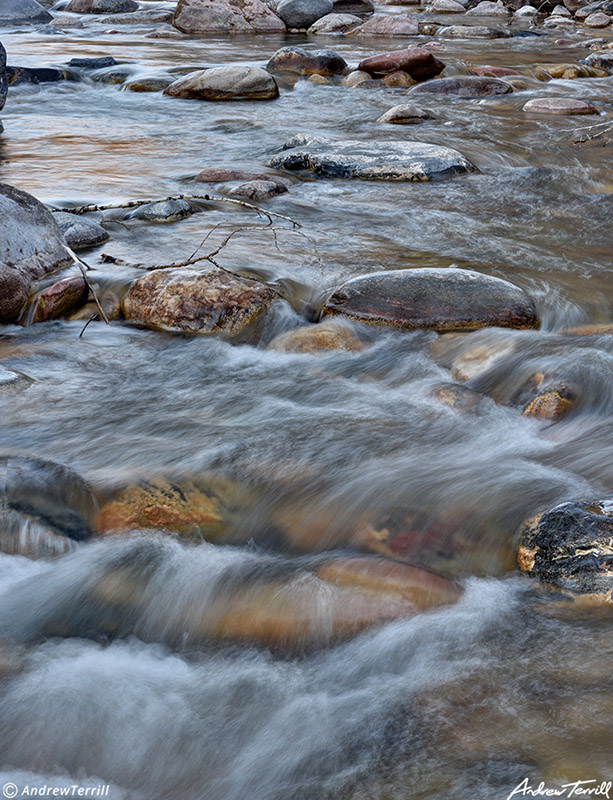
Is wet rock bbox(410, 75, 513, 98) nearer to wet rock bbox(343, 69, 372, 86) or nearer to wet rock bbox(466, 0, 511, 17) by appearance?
wet rock bbox(343, 69, 372, 86)

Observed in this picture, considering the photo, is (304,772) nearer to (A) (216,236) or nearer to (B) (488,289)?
(B) (488,289)

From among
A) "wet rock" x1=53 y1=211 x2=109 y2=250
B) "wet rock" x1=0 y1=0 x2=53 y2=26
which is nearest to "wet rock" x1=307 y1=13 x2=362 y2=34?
"wet rock" x1=0 y1=0 x2=53 y2=26

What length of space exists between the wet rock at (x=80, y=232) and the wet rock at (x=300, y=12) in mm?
17005

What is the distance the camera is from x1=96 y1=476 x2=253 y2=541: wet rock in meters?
2.79

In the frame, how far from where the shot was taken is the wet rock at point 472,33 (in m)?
18.0

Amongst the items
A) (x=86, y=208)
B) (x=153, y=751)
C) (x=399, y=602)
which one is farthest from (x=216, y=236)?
(x=153, y=751)

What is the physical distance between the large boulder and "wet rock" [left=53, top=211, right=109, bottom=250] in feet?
1.07

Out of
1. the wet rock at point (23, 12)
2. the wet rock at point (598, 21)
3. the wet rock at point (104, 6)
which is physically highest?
the wet rock at point (104, 6)

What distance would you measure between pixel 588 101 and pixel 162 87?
6.37 m

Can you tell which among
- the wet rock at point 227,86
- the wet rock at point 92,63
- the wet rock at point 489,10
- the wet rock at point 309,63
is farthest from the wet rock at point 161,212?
the wet rock at point 489,10

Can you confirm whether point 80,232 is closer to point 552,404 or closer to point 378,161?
point 378,161

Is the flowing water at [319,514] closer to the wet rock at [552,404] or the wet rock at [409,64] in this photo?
the wet rock at [552,404]

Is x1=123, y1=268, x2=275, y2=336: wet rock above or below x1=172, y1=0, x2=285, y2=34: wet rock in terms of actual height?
below

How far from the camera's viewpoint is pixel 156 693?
221 centimetres
